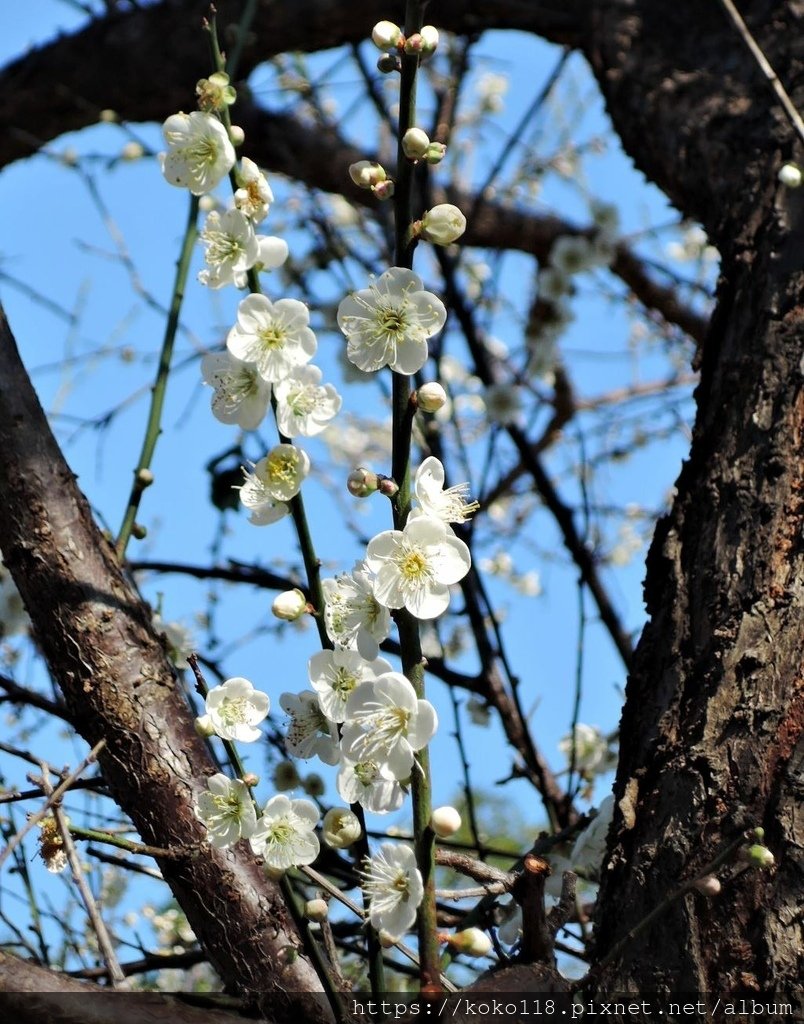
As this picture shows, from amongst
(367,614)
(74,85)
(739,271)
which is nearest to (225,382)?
(367,614)

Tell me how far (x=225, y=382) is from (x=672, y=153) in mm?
1542

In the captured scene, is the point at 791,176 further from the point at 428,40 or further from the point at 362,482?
the point at 362,482

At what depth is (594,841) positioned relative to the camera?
5.11 feet

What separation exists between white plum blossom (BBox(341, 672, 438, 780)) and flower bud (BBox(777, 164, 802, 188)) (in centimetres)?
131

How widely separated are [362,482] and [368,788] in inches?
11.2

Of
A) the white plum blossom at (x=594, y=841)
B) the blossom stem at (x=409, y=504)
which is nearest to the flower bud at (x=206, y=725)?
the blossom stem at (x=409, y=504)

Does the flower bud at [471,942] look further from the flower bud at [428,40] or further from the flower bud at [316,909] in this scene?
the flower bud at [428,40]

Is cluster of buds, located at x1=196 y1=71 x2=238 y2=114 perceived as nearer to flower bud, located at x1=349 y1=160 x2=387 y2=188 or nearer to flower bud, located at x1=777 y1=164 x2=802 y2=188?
flower bud, located at x1=349 y1=160 x2=387 y2=188

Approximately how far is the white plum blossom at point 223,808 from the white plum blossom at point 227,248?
0.50 m

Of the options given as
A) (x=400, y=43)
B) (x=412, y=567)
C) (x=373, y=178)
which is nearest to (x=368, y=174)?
(x=373, y=178)

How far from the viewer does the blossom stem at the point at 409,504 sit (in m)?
0.96

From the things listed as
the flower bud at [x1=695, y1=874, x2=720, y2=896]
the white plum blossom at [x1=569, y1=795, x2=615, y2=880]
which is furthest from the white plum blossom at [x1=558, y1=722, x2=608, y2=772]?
the flower bud at [x1=695, y1=874, x2=720, y2=896]

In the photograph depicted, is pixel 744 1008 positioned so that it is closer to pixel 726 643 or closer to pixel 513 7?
pixel 726 643

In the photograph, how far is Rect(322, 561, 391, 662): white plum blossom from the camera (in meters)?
1.04
